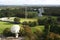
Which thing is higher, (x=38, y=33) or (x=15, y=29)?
(x=15, y=29)

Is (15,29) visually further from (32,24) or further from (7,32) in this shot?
(32,24)

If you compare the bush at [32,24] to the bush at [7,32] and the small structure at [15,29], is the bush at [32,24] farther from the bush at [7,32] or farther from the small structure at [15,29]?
the bush at [7,32]

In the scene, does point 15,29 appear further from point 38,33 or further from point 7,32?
point 38,33

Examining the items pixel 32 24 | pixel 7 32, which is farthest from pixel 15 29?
pixel 32 24

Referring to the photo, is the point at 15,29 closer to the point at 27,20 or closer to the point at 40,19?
the point at 27,20

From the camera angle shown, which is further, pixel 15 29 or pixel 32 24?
pixel 32 24

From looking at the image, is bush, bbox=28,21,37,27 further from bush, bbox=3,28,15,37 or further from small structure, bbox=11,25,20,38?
bush, bbox=3,28,15,37

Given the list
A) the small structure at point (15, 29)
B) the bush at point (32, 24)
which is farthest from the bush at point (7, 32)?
the bush at point (32, 24)

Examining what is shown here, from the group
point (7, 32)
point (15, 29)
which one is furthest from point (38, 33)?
point (7, 32)

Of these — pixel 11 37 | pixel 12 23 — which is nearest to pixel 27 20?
pixel 12 23

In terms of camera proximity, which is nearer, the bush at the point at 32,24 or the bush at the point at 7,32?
the bush at the point at 7,32

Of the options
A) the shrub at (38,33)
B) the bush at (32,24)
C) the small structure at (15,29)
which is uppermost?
the bush at (32,24)

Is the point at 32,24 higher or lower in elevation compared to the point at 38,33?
higher
